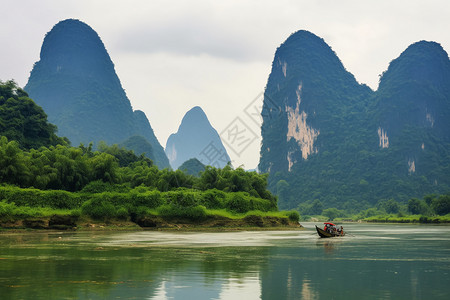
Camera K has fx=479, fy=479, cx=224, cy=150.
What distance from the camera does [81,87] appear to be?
518 ft

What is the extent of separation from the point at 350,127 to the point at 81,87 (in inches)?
3484

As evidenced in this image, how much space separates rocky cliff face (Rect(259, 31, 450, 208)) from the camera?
130875mm

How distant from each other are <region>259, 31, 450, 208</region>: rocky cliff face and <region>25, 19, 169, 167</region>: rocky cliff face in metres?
44.2

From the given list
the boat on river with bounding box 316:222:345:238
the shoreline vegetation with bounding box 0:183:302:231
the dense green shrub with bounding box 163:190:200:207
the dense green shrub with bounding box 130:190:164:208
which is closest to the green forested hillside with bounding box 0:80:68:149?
the shoreline vegetation with bounding box 0:183:302:231

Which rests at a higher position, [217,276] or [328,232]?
[328,232]

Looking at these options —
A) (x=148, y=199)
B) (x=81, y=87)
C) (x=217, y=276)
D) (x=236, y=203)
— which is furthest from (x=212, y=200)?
(x=81, y=87)

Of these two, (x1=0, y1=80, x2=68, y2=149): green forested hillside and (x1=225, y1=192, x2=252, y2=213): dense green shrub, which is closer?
(x1=225, y1=192, x2=252, y2=213): dense green shrub

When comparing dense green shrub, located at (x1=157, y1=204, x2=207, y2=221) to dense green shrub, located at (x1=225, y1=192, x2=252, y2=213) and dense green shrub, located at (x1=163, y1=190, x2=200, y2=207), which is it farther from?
dense green shrub, located at (x1=225, y1=192, x2=252, y2=213)

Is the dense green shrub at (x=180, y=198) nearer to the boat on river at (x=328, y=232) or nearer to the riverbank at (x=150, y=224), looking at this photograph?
the riverbank at (x=150, y=224)

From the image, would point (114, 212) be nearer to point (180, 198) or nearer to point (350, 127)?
point (180, 198)

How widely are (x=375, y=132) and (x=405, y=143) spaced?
37.8 feet

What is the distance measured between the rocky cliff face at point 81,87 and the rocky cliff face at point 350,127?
44.2 m

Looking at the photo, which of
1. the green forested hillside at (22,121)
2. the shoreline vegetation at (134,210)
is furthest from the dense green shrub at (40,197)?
the green forested hillside at (22,121)

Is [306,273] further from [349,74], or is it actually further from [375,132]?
[349,74]
